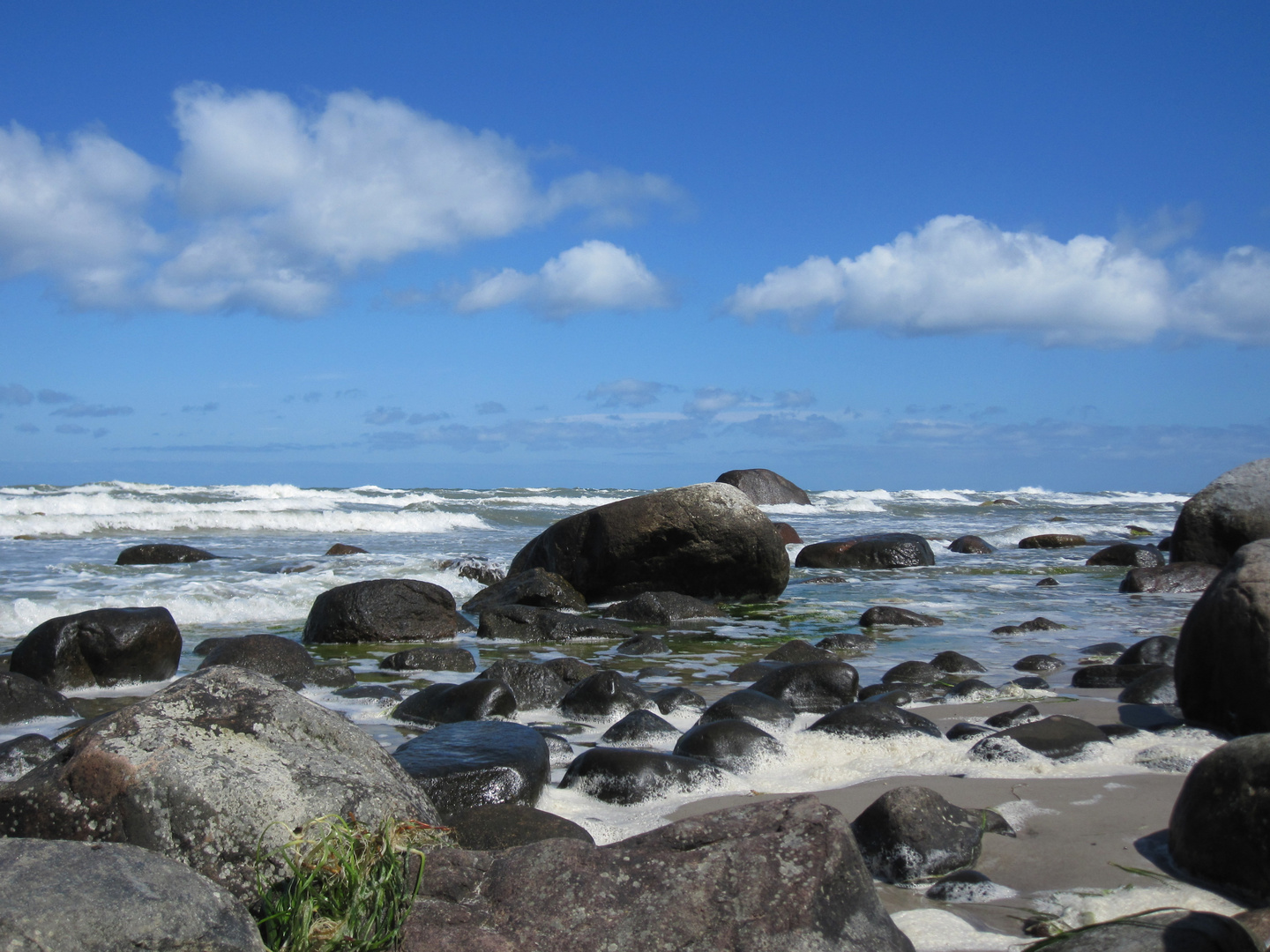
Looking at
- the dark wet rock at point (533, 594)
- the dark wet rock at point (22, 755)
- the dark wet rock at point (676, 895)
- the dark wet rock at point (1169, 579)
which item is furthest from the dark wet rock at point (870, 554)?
the dark wet rock at point (676, 895)

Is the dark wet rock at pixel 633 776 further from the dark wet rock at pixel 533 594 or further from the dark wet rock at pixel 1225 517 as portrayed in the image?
the dark wet rock at pixel 1225 517

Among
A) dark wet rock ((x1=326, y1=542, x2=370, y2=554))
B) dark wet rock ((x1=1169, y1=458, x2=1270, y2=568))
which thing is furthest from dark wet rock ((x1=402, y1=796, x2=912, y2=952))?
dark wet rock ((x1=326, y1=542, x2=370, y2=554))

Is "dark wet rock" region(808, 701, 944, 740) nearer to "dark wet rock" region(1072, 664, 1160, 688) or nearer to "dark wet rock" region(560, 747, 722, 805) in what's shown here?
"dark wet rock" region(560, 747, 722, 805)

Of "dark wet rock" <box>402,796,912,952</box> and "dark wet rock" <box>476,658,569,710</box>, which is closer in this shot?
"dark wet rock" <box>402,796,912,952</box>

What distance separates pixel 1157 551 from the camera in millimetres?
14734

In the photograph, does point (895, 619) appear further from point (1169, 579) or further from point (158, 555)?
point (158, 555)

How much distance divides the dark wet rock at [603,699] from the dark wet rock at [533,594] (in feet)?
14.3

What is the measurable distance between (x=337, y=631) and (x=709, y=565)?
4.33 m

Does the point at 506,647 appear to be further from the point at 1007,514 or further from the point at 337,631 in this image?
the point at 1007,514

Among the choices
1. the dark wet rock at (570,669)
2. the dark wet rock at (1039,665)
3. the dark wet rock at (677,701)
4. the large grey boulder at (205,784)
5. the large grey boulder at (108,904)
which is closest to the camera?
the large grey boulder at (108,904)

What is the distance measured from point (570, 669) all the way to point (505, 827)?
350cm

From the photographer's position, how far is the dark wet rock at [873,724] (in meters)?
4.68

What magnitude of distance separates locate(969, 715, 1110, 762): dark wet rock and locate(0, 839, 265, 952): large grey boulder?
3303mm

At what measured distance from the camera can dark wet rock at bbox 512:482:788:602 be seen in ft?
35.6
